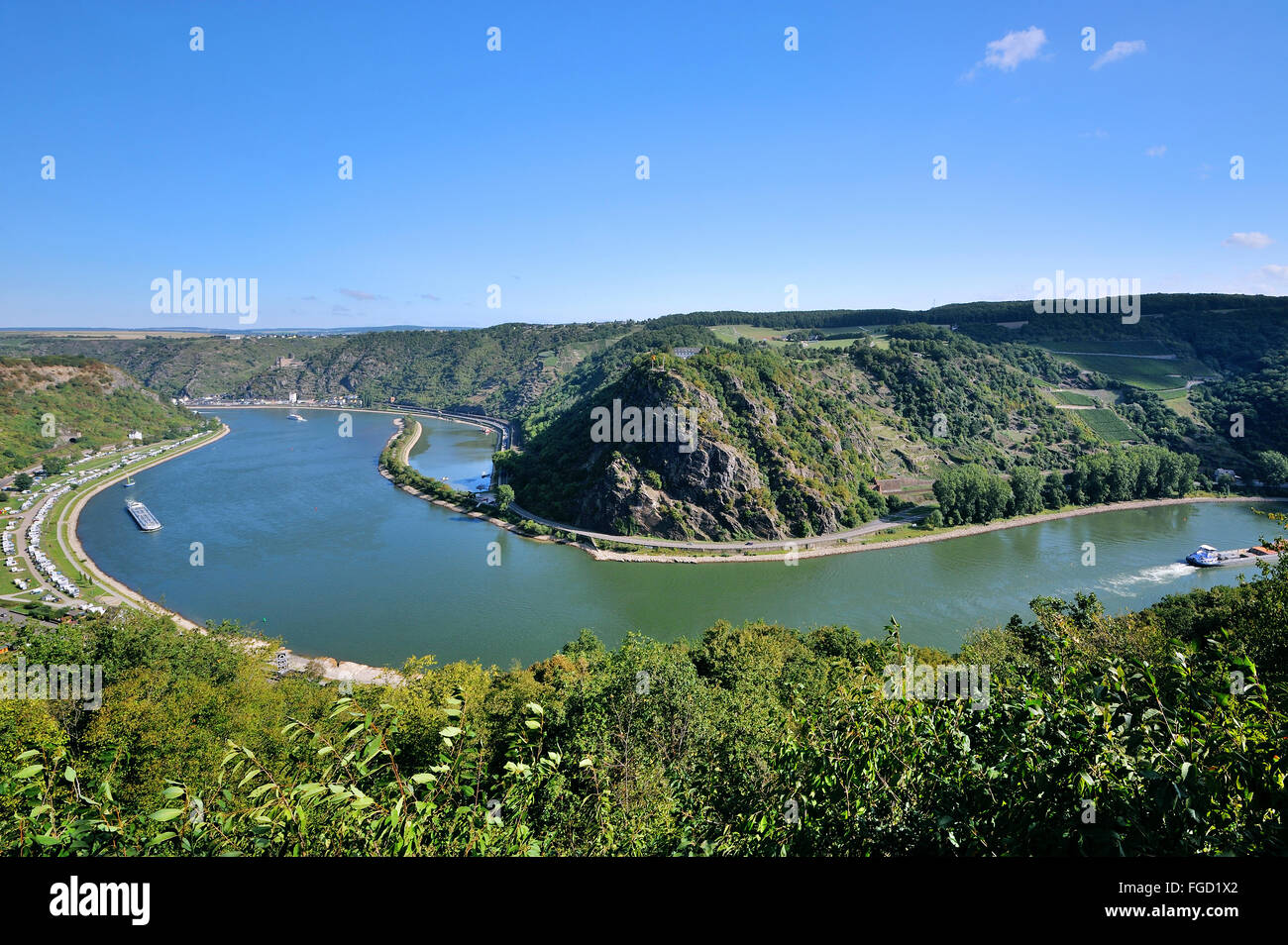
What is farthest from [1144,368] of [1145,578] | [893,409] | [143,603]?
[143,603]

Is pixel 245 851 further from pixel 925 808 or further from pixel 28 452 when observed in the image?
pixel 28 452

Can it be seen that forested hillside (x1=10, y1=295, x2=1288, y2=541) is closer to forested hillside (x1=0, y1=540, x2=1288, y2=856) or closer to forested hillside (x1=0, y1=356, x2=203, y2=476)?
forested hillside (x1=0, y1=540, x2=1288, y2=856)

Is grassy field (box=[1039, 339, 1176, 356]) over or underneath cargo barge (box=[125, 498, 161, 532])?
over

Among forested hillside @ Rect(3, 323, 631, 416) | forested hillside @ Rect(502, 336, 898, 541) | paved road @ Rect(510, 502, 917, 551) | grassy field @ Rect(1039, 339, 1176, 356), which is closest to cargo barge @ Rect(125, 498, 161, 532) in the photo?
forested hillside @ Rect(502, 336, 898, 541)

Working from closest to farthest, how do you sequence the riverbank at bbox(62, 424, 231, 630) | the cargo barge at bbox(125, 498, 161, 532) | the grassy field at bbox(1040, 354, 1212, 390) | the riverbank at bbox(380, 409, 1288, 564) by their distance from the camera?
the riverbank at bbox(62, 424, 231, 630), the riverbank at bbox(380, 409, 1288, 564), the cargo barge at bbox(125, 498, 161, 532), the grassy field at bbox(1040, 354, 1212, 390)

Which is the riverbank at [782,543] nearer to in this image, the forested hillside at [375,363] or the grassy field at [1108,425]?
the grassy field at [1108,425]

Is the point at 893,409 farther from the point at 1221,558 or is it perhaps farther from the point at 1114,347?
the point at 1114,347

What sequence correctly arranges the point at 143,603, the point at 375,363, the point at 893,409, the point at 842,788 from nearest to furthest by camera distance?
the point at 842,788 → the point at 143,603 → the point at 893,409 → the point at 375,363
